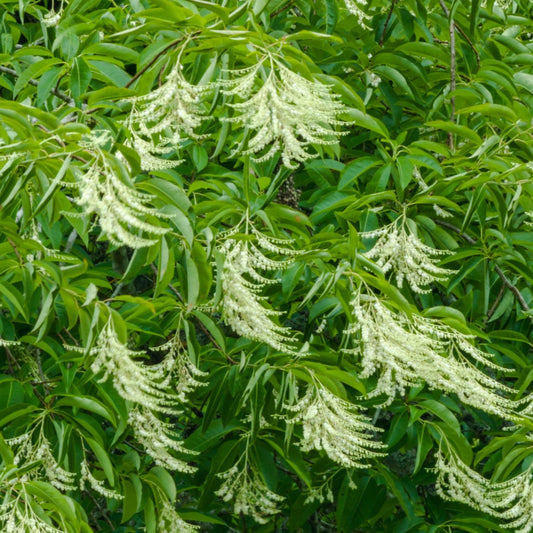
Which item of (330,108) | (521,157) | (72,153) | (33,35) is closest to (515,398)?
(521,157)

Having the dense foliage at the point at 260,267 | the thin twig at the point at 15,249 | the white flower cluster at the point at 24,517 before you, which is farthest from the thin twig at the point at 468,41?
the white flower cluster at the point at 24,517

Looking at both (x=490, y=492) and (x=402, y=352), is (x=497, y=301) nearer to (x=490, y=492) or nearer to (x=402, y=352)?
(x=490, y=492)

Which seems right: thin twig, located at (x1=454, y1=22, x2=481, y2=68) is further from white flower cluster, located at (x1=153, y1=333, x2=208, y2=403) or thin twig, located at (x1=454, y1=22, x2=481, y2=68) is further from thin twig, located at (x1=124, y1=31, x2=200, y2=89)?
white flower cluster, located at (x1=153, y1=333, x2=208, y2=403)

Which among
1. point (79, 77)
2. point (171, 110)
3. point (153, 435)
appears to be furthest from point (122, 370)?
point (79, 77)

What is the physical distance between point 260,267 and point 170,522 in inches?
31.7

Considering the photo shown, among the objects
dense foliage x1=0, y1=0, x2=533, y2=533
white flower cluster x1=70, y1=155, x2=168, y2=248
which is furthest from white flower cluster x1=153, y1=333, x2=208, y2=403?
white flower cluster x1=70, y1=155, x2=168, y2=248

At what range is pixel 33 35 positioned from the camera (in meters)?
4.03

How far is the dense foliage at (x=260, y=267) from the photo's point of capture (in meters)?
2.14

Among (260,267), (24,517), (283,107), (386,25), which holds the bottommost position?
(24,517)

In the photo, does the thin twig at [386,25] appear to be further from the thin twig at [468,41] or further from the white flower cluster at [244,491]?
the white flower cluster at [244,491]

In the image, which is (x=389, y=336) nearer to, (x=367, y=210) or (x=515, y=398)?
(x=367, y=210)

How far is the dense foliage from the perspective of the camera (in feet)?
7.02

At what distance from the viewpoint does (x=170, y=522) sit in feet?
9.14

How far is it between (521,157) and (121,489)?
1857 millimetres
